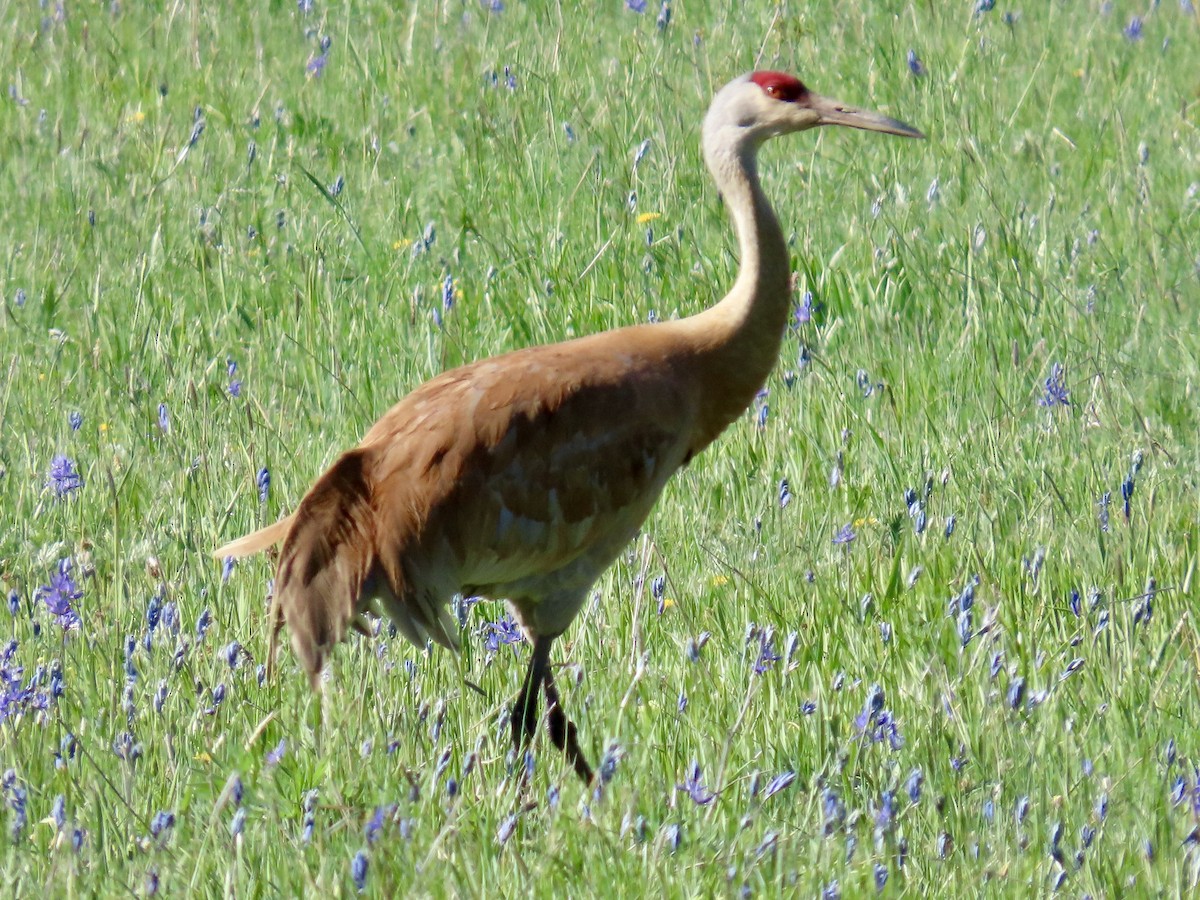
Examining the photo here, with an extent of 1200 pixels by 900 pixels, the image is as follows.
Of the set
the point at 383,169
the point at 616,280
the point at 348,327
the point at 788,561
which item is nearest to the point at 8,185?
the point at 383,169

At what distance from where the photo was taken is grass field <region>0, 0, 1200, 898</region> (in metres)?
3.20

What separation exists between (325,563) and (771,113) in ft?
5.86

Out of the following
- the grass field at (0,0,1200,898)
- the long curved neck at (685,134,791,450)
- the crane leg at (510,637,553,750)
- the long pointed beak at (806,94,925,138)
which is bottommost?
the crane leg at (510,637,553,750)

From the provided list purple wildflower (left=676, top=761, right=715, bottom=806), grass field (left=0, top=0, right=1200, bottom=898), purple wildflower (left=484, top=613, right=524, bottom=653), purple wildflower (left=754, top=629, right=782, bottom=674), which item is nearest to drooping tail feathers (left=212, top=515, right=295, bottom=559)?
grass field (left=0, top=0, right=1200, bottom=898)

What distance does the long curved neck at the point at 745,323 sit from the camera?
4.51m

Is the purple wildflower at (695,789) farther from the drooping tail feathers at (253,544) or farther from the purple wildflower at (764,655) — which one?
the drooping tail feathers at (253,544)

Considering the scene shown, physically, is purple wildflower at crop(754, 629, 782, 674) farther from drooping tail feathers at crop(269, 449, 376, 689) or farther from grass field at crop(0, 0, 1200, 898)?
drooping tail feathers at crop(269, 449, 376, 689)

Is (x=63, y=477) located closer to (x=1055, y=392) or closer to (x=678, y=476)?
(x=678, y=476)

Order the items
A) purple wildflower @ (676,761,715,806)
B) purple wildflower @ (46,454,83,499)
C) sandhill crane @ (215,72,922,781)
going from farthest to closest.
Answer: purple wildflower @ (46,454,83,499)
sandhill crane @ (215,72,922,781)
purple wildflower @ (676,761,715,806)

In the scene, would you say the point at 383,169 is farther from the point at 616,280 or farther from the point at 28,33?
the point at 28,33

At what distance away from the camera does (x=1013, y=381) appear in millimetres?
5383

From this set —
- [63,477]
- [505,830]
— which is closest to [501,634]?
[63,477]

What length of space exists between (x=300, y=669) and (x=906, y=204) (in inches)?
137

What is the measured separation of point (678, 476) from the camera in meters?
5.14
